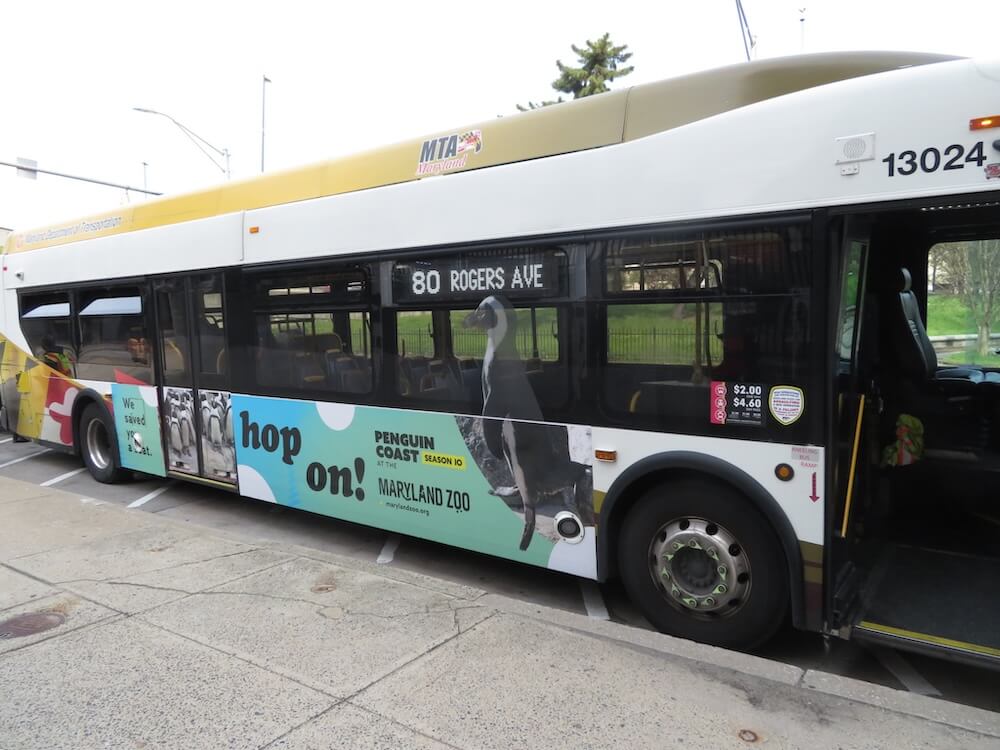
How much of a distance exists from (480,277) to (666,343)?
1340mm

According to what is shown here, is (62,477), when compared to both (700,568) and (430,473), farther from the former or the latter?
(700,568)

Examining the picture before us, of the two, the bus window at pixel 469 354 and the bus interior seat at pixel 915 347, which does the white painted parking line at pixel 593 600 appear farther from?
the bus interior seat at pixel 915 347

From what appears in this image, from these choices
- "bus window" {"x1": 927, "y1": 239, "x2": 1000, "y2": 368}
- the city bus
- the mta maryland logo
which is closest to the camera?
the city bus

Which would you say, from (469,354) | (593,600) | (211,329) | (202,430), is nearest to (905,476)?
(593,600)

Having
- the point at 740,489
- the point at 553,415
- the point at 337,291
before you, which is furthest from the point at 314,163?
the point at 740,489

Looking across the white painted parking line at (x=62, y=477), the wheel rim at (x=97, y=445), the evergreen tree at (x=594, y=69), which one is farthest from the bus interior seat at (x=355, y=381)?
the evergreen tree at (x=594, y=69)

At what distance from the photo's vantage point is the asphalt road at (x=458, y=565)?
11.7 feet

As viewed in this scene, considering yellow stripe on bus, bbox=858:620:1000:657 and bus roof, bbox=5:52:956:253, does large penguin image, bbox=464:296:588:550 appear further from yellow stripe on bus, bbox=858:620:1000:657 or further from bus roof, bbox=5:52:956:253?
yellow stripe on bus, bbox=858:620:1000:657

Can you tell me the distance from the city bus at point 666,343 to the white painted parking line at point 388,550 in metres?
0.34

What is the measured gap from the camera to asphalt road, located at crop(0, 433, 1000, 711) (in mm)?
3570

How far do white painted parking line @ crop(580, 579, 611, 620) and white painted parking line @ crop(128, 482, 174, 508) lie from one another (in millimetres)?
5080

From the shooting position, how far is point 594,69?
27953 millimetres

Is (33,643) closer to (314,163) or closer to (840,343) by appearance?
(314,163)

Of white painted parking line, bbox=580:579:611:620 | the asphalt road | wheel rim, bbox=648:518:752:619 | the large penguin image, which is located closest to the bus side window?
the large penguin image
